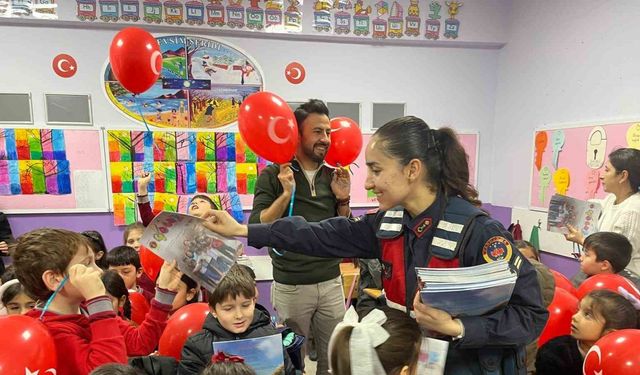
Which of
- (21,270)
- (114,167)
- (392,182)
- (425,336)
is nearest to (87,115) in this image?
(114,167)

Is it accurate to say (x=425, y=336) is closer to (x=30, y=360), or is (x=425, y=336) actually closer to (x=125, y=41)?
(x=30, y=360)

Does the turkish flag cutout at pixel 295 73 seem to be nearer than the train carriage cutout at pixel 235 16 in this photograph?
No

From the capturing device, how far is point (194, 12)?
3561 mm

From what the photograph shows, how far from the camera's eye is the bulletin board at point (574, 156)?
3.09 meters

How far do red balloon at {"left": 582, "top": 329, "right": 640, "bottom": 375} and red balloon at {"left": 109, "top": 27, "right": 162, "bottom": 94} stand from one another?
283cm

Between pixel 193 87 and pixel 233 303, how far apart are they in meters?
2.55

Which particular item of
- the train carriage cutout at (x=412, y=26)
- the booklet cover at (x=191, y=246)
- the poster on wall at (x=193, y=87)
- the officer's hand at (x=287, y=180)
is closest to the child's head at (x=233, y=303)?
the booklet cover at (x=191, y=246)

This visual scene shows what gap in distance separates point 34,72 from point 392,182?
3.62 metres

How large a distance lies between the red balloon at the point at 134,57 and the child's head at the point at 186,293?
138 centimetres

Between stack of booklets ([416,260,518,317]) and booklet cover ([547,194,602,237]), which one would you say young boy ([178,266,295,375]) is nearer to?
stack of booklets ([416,260,518,317])

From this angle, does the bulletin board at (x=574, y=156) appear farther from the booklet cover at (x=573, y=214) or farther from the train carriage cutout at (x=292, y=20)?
the train carriage cutout at (x=292, y=20)

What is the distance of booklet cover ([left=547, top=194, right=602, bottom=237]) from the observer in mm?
2484

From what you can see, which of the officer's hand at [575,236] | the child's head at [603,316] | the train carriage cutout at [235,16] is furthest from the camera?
the train carriage cutout at [235,16]

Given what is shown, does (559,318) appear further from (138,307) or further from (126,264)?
(126,264)
